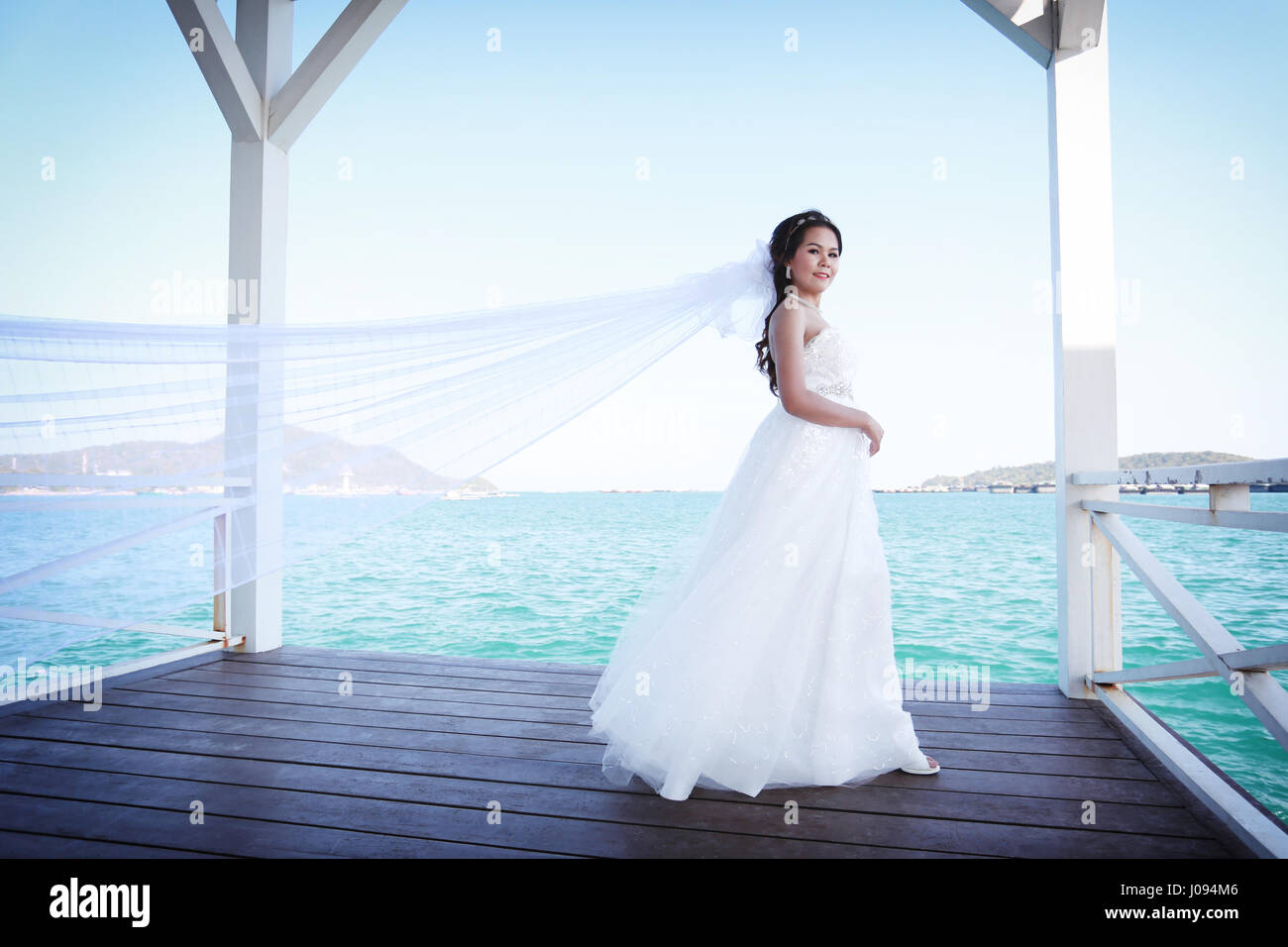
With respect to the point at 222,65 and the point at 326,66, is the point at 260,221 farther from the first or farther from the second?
the point at 326,66

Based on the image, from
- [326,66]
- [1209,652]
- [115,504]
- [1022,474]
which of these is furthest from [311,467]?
[1022,474]

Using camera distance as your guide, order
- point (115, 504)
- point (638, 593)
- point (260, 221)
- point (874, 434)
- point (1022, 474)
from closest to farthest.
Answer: point (115, 504), point (874, 434), point (260, 221), point (638, 593), point (1022, 474)

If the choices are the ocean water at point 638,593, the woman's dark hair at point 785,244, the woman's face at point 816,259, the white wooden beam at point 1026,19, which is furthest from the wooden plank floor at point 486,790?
the white wooden beam at point 1026,19

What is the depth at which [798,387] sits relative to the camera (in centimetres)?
220

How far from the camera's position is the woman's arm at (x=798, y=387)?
2197 millimetres

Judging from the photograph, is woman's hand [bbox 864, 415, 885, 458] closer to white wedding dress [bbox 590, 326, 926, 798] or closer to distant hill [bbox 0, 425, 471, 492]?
white wedding dress [bbox 590, 326, 926, 798]

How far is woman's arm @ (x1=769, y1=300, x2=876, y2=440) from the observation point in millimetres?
2197

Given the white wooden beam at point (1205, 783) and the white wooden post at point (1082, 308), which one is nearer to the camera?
the white wooden beam at point (1205, 783)

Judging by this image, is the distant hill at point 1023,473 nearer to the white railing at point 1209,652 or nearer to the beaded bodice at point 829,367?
the white railing at point 1209,652

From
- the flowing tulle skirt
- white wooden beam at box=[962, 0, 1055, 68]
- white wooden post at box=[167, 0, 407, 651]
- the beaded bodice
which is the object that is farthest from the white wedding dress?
white wooden post at box=[167, 0, 407, 651]

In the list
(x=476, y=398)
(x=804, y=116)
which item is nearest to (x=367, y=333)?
(x=476, y=398)

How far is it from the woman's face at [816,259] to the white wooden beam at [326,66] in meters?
2.48

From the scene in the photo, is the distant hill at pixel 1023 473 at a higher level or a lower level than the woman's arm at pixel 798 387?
higher

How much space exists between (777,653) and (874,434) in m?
0.74
